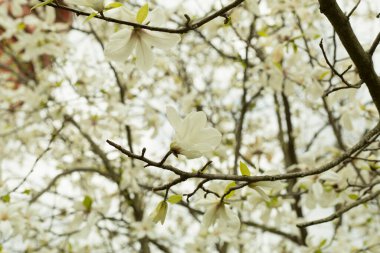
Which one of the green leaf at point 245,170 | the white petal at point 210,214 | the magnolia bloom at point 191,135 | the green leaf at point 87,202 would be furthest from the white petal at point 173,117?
the green leaf at point 87,202

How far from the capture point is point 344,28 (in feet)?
2.80

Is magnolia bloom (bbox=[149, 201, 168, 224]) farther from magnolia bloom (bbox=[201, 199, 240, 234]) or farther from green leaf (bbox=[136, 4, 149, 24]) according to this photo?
green leaf (bbox=[136, 4, 149, 24])

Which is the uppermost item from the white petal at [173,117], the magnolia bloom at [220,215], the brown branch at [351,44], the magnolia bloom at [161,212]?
the brown branch at [351,44]

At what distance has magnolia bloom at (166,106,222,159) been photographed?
842mm

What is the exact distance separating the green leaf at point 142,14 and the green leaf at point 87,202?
37.7 inches

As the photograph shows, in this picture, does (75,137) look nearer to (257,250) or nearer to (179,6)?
(179,6)

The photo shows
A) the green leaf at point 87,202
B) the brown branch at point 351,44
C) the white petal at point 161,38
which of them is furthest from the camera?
the green leaf at point 87,202

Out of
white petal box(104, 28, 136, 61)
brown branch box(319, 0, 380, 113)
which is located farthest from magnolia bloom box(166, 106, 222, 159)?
brown branch box(319, 0, 380, 113)

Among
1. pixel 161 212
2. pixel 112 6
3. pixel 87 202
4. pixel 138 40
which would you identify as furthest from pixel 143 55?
pixel 87 202

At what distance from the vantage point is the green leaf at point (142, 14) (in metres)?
0.87

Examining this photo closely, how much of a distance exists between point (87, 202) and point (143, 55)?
2.97 ft

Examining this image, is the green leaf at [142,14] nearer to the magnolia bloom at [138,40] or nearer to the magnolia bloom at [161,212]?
the magnolia bloom at [138,40]

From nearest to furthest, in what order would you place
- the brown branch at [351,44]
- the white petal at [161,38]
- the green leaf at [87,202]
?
the brown branch at [351,44], the white petal at [161,38], the green leaf at [87,202]

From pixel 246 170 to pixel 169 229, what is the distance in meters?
3.52
